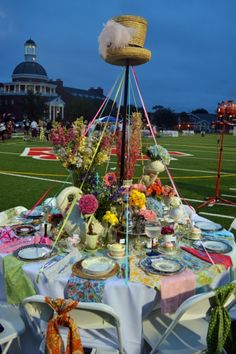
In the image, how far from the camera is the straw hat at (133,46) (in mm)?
3588

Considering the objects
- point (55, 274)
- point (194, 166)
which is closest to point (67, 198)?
point (55, 274)

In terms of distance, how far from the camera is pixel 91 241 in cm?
333

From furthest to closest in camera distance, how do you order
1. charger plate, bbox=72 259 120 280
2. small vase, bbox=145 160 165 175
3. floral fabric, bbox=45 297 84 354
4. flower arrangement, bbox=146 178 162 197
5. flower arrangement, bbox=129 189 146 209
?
small vase, bbox=145 160 165 175 < flower arrangement, bbox=146 178 162 197 < flower arrangement, bbox=129 189 146 209 < charger plate, bbox=72 259 120 280 < floral fabric, bbox=45 297 84 354

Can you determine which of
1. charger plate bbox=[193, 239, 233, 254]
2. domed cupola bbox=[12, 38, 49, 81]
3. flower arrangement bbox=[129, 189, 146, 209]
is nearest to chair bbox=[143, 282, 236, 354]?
charger plate bbox=[193, 239, 233, 254]

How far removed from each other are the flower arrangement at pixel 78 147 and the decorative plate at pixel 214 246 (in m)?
1.37

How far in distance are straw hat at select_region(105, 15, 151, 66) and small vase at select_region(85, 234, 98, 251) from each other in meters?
1.96

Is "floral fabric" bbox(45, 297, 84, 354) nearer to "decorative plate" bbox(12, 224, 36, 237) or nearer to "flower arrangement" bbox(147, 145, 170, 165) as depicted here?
"decorative plate" bbox(12, 224, 36, 237)

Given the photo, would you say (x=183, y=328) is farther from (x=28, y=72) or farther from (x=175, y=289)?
(x=28, y=72)

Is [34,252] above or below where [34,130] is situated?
below

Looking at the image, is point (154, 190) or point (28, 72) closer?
point (154, 190)

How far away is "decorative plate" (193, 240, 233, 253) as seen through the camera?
342cm

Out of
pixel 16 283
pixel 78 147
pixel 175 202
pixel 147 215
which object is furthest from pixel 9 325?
pixel 175 202

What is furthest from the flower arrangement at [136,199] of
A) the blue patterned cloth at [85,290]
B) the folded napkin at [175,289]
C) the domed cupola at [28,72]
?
the domed cupola at [28,72]

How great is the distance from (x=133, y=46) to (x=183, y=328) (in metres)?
2.89
